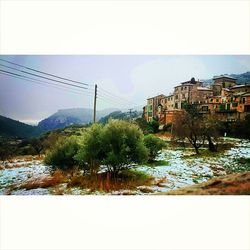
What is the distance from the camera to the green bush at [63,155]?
7.01 meters

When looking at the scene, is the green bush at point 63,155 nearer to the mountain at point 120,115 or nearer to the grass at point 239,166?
the mountain at point 120,115

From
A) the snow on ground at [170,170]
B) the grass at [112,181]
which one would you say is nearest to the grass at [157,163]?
the snow on ground at [170,170]

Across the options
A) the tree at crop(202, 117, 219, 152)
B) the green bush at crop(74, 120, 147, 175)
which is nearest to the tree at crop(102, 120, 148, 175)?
the green bush at crop(74, 120, 147, 175)

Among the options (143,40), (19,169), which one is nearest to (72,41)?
(143,40)

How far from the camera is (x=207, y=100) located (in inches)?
282

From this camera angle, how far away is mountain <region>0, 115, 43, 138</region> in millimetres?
7055

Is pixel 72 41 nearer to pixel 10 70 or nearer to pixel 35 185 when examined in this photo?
pixel 10 70

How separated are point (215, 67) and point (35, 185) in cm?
490

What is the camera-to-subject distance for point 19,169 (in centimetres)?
693

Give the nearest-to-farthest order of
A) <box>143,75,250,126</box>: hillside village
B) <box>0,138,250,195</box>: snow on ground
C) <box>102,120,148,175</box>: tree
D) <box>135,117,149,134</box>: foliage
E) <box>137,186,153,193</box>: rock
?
<box>137,186,153,193</box>: rock < <box>0,138,250,195</box>: snow on ground < <box>102,120,148,175</box>: tree < <box>143,75,250,126</box>: hillside village < <box>135,117,149,134</box>: foliage

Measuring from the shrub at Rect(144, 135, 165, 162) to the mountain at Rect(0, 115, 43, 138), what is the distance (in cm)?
254

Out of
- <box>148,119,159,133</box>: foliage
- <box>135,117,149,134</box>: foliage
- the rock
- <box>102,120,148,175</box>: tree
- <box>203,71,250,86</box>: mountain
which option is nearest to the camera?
the rock

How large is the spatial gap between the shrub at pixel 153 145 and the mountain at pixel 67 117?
1.09 m

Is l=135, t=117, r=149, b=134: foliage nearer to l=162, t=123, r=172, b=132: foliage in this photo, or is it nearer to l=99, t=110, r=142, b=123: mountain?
l=99, t=110, r=142, b=123: mountain
